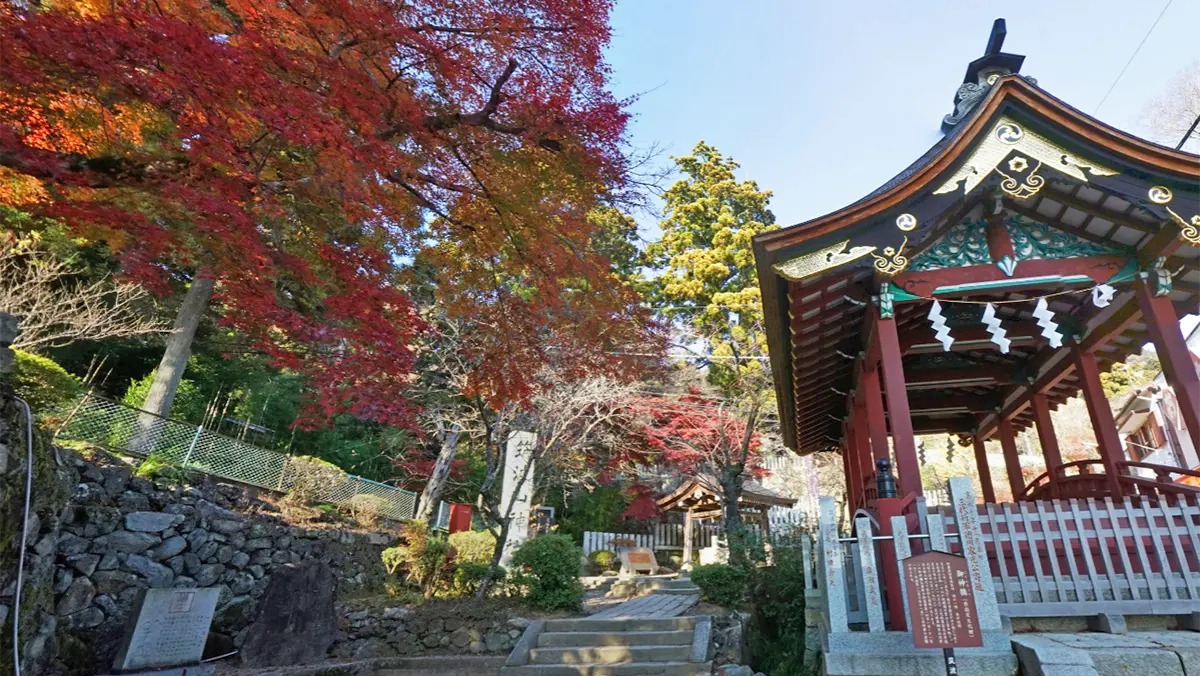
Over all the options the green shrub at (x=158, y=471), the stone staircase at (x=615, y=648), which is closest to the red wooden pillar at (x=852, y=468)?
the stone staircase at (x=615, y=648)

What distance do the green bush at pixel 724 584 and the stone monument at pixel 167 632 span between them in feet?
24.1

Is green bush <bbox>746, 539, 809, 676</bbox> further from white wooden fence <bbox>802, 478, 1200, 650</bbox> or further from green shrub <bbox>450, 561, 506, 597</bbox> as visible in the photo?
green shrub <bbox>450, 561, 506, 597</bbox>

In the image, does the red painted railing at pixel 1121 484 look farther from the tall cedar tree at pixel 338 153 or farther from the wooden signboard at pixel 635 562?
the wooden signboard at pixel 635 562

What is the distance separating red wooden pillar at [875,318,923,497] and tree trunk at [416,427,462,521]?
42.1 feet

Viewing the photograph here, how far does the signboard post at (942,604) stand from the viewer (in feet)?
11.1

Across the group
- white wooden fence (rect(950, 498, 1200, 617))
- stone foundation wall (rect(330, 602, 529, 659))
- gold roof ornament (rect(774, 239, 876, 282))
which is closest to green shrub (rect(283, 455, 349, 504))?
stone foundation wall (rect(330, 602, 529, 659))

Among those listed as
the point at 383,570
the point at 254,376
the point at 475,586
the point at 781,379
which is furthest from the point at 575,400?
the point at 254,376

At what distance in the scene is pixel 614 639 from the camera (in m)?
7.91

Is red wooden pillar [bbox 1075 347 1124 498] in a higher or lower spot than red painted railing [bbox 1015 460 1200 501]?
higher

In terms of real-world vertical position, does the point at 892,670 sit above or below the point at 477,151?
below

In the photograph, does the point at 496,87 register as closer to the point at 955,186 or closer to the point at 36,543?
the point at 955,186

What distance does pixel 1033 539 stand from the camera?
4.50 meters

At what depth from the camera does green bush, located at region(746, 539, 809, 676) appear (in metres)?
7.88

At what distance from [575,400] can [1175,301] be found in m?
9.64
